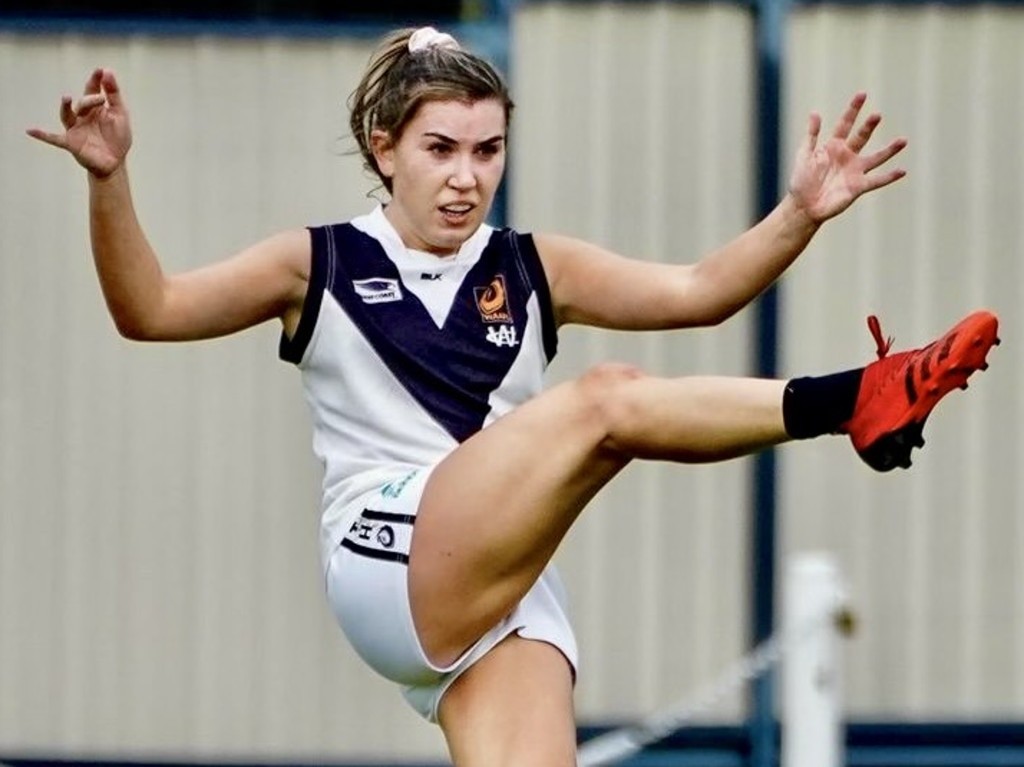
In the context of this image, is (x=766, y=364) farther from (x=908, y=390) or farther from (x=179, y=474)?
(x=908, y=390)

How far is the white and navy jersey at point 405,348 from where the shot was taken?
17.5 feet

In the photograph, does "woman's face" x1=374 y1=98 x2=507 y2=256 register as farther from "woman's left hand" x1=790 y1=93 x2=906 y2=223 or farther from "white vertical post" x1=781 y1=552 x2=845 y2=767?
"white vertical post" x1=781 y1=552 x2=845 y2=767

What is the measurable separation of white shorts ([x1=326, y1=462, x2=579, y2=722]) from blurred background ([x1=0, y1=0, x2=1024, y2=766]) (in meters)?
3.22

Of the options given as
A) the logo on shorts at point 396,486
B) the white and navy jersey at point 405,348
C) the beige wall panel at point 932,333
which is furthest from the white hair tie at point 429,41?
the beige wall panel at point 932,333

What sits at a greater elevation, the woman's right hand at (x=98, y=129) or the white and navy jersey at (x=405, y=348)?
the woman's right hand at (x=98, y=129)

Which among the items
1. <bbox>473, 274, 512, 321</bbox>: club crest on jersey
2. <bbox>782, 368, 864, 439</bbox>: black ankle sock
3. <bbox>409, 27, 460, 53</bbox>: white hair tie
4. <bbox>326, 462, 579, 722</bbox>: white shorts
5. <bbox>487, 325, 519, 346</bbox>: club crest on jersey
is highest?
<bbox>409, 27, 460, 53</bbox>: white hair tie

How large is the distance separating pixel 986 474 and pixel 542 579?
3550 millimetres

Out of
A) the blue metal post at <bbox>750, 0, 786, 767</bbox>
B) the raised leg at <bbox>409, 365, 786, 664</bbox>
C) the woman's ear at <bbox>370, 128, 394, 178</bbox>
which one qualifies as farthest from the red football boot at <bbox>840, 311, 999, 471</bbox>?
the blue metal post at <bbox>750, 0, 786, 767</bbox>

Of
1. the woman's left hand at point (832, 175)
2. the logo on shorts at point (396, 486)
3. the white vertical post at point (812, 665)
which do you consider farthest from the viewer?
the white vertical post at point (812, 665)

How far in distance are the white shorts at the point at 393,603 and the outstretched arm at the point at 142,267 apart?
16.0 inches

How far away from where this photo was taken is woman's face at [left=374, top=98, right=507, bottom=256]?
17.6 ft

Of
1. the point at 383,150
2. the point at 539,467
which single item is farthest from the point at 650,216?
the point at 539,467

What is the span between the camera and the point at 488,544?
5.08m

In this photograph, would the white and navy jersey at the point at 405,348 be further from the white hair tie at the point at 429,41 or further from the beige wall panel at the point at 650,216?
the beige wall panel at the point at 650,216
